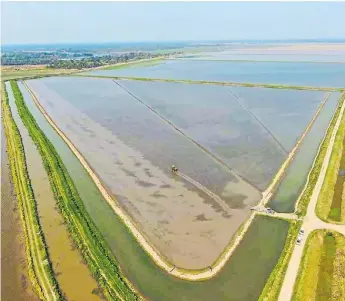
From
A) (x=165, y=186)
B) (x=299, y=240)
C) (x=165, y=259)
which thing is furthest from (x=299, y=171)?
(x=165, y=259)

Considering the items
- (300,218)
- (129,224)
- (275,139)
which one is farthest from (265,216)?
(275,139)

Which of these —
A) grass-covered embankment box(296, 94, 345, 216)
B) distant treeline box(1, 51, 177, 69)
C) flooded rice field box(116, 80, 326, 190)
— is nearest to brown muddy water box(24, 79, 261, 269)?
flooded rice field box(116, 80, 326, 190)

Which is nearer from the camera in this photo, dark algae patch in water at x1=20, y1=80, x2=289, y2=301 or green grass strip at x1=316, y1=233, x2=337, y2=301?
green grass strip at x1=316, y1=233, x2=337, y2=301

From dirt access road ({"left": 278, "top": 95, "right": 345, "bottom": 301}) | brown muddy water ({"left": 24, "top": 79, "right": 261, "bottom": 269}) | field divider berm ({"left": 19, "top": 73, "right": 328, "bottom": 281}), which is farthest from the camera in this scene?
brown muddy water ({"left": 24, "top": 79, "right": 261, "bottom": 269})

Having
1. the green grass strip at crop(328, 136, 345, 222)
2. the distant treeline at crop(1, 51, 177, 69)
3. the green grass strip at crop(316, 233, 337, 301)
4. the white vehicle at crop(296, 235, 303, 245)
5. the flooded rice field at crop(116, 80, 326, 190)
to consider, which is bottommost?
the green grass strip at crop(316, 233, 337, 301)

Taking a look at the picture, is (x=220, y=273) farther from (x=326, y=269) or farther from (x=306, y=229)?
(x=306, y=229)

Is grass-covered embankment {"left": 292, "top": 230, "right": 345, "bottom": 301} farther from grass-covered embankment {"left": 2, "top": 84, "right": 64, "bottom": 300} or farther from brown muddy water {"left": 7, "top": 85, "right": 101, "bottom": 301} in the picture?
grass-covered embankment {"left": 2, "top": 84, "right": 64, "bottom": 300}

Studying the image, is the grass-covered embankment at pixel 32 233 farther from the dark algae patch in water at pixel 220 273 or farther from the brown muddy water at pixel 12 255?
the dark algae patch in water at pixel 220 273
